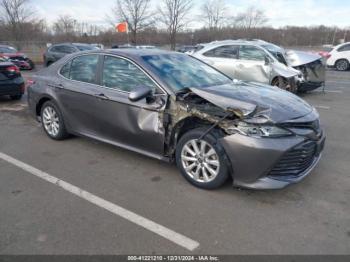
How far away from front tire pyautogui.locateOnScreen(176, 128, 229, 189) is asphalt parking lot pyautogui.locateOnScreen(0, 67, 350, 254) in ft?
0.45

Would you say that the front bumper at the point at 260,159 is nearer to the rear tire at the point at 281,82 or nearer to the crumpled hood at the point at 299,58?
the rear tire at the point at 281,82

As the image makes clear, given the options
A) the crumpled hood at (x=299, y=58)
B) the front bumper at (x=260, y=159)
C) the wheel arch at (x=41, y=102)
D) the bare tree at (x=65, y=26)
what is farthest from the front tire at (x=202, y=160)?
the bare tree at (x=65, y=26)

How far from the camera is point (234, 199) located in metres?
3.43

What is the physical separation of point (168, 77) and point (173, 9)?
2460 cm

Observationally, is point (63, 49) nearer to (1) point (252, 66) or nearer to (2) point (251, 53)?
(2) point (251, 53)

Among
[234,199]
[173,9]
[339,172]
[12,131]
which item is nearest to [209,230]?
[234,199]

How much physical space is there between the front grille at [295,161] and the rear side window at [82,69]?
111 inches

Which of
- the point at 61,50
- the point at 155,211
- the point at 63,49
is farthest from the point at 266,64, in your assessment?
the point at 61,50

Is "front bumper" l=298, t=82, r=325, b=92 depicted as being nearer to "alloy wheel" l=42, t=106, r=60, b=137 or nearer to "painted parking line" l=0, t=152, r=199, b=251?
"alloy wheel" l=42, t=106, r=60, b=137

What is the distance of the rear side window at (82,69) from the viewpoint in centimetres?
460

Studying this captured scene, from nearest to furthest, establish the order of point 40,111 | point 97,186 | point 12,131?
point 97,186
point 40,111
point 12,131

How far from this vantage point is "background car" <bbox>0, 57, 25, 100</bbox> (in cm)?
845

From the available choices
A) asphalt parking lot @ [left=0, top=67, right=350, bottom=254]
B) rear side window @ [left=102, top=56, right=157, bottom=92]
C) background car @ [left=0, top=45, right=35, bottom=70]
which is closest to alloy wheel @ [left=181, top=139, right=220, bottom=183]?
asphalt parking lot @ [left=0, top=67, right=350, bottom=254]

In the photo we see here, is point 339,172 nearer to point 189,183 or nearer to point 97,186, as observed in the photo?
point 189,183
